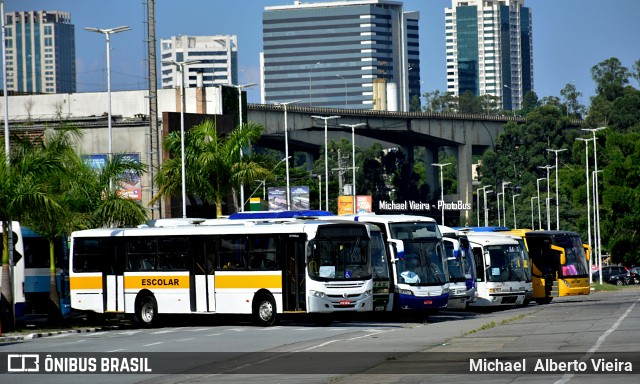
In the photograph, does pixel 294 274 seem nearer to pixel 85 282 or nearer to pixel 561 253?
pixel 85 282

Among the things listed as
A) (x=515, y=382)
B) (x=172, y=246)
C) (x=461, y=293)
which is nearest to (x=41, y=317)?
(x=172, y=246)

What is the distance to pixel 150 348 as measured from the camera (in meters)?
27.9

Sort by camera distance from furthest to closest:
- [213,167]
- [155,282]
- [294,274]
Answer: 1. [213,167]
2. [155,282]
3. [294,274]

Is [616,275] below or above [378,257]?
below

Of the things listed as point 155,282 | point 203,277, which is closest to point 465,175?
point 155,282

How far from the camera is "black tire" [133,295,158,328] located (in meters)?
38.0

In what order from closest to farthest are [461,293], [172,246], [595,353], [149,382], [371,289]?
[149,382] < [595,353] < [371,289] < [172,246] < [461,293]

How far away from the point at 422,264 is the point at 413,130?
99264 mm

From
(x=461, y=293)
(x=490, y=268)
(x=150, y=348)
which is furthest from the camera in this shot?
(x=490, y=268)

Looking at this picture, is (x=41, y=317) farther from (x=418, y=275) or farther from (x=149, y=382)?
(x=149, y=382)

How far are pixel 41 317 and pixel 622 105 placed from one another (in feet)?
433

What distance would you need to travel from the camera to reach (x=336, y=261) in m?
34.8

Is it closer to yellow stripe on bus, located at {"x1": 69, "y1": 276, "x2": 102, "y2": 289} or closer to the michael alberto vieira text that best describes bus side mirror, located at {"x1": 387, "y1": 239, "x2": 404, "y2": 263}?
yellow stripe on bus, located at {"x1": 69, "y1": 276, "x2": 102, "y2": 289}

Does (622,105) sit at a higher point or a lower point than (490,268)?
higher
